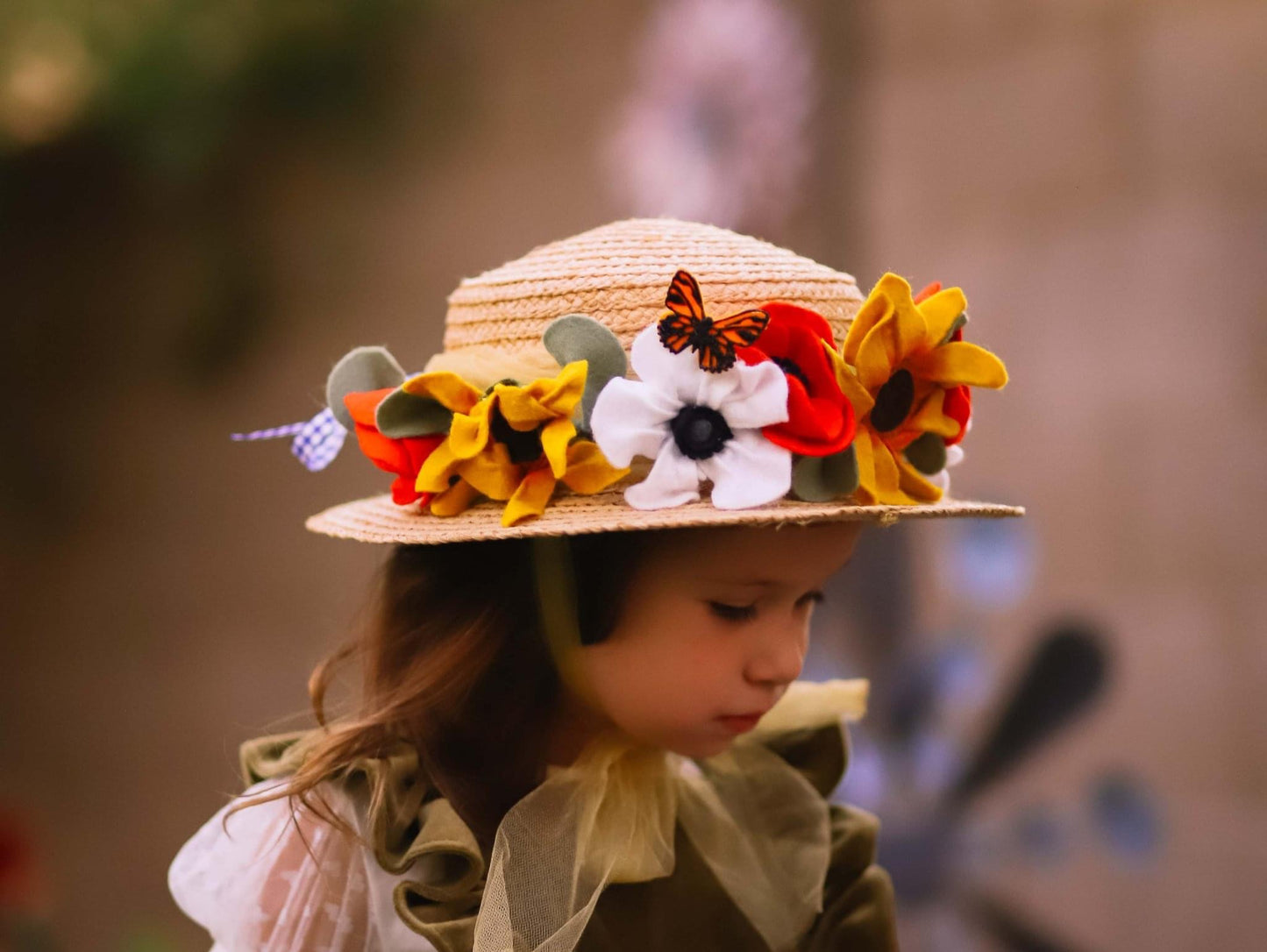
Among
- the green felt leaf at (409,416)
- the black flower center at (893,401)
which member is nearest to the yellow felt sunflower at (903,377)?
the black flower center at (893,401)

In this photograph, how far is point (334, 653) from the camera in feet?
3.06

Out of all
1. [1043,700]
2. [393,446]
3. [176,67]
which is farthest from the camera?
[176,67]

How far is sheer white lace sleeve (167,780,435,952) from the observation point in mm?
812

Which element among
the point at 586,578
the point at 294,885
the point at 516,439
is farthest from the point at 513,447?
the point at 294,885

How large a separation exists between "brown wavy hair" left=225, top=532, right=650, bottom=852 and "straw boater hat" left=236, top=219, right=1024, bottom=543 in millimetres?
61

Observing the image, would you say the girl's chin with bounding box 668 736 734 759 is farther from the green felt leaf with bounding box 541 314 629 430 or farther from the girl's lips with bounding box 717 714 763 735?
the green felt leaf with bounding box 541 314 629 430

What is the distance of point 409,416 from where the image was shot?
0.81 m

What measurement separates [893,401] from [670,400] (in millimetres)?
162

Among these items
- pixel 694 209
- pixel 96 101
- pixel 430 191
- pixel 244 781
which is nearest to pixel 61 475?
pixel 96 101

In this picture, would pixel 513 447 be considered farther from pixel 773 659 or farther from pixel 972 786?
pixel 972 786

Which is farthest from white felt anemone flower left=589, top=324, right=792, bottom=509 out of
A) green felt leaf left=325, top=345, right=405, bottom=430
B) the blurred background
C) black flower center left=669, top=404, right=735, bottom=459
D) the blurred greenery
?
the blurred greenery

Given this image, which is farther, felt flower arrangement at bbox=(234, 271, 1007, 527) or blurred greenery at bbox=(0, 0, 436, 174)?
blurred greenery at bbox=(0, 0, 436, 174)

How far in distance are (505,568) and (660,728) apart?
15 centimetres

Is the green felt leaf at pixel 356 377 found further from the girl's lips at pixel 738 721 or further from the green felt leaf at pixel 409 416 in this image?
the girl's lips at pixel 738 721
